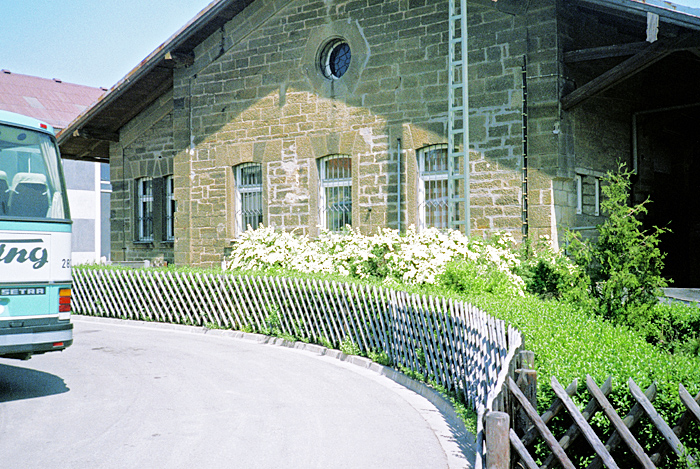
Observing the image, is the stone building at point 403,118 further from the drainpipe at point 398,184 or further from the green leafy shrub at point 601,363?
the green leafy shrub at point 601,363

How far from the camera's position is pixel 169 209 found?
787 inches

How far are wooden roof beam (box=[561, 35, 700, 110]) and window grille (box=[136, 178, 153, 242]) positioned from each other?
1221 centimetres

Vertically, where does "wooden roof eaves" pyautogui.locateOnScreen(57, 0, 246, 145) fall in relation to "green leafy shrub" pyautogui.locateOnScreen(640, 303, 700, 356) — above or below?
above

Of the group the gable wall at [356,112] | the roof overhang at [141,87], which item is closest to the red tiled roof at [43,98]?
the roof overhang at [141,87]

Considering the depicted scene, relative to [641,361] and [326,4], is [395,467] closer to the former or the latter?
[641,361]

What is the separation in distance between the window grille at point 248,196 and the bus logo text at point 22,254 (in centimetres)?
Answer: 975

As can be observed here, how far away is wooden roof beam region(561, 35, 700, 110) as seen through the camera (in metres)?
10.9

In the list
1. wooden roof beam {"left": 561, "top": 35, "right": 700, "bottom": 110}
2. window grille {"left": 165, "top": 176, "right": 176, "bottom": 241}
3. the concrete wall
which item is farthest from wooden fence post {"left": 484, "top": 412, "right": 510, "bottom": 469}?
Answer: the concrete wall

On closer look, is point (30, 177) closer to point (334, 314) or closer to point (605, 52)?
point (334, 314)

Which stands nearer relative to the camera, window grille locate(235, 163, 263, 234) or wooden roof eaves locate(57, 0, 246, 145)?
wooden roof eaves locate(57, 0, 246, 145)

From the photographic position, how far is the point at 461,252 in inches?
468

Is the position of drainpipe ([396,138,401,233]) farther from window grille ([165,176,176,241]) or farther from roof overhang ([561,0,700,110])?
window grille ([165,176,176,241])

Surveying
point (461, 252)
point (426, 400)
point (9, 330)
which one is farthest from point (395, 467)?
point (461, 252)

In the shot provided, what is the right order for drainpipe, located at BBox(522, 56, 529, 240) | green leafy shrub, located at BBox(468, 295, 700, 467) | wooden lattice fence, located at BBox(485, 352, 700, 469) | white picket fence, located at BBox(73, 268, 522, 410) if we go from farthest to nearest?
drainpipe, located at BBox(522, 56, 529, 240) < white picket fence, located at BBox(73, 268, 522, 410) < green leafy shrub, located at BBox(468, 295, 700, 467) < wooden lattice fence, located at BBox(485, 352, 700, 469)
